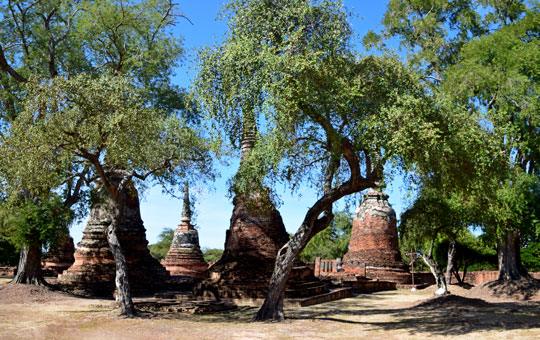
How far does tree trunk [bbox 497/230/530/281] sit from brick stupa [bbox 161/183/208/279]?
1387 cm

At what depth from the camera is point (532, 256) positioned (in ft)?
94.2

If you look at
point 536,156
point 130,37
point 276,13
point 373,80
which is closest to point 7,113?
point 130,37

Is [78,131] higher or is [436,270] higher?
[78,131]

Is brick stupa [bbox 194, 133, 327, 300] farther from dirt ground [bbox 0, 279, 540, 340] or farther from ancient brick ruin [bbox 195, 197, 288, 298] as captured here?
dirt ground [bbox 0, 279, 540, 340]

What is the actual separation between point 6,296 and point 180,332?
9.04 m

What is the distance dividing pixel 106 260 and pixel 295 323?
1106 centimetres

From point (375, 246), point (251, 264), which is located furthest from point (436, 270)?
point (375, 246)

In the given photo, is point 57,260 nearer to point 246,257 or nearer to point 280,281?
point 246,257

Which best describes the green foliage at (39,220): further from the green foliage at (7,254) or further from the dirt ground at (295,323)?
the green foliage at (7,254)

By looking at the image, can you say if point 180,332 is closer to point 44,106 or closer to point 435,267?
point 44,106

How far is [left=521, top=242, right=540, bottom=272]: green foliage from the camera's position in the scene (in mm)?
28453

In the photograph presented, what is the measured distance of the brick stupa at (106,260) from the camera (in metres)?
18.5

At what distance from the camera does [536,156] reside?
62.0 ft

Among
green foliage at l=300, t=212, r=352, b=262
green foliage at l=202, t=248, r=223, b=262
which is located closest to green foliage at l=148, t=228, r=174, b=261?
green foliage at l=202, t=248, r=223, b=262
